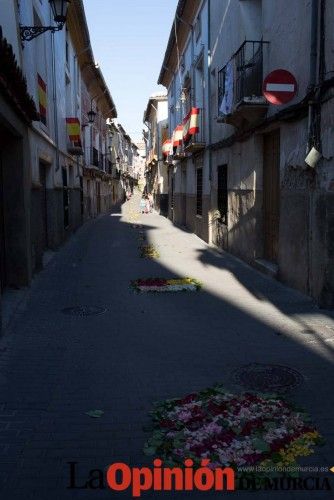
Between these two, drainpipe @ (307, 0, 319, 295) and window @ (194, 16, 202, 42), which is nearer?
drainpipe @ (307, 0, 319, 295)

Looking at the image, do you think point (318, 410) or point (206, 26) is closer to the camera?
point (318, 410)

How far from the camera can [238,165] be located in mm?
13133

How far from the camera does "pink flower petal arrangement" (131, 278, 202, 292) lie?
9.56 metres

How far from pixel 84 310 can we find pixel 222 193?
27.9ft

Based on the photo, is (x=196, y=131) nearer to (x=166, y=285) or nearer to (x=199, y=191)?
(x=199, y=191)

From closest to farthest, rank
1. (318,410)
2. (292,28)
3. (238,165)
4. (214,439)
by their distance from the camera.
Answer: (214,439), (318,410), (292,28), (238,165)

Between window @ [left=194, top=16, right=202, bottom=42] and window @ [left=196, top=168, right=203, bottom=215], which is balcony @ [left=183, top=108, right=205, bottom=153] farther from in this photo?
window @ [left=194, top=16, right=202, bottom=42]

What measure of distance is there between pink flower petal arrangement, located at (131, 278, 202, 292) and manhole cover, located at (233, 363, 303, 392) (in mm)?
4152

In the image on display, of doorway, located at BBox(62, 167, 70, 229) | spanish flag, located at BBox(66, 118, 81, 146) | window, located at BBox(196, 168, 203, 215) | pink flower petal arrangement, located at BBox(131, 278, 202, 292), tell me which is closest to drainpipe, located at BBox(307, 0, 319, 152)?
pink flower petal arrangement, located at BBox(131, 278, 202, 292)

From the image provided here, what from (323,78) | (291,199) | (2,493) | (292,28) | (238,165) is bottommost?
(2,493)

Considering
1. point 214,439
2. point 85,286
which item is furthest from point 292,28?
point 214,439

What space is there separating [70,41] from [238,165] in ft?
39.5

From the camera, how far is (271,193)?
1094 cm

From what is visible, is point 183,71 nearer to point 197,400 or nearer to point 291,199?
point 291,199
